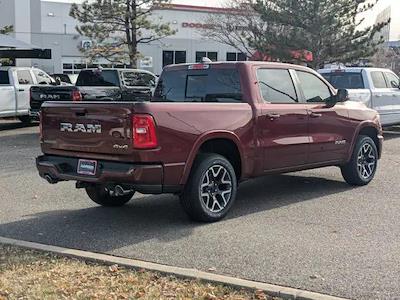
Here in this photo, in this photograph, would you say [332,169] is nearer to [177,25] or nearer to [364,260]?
[364,260]

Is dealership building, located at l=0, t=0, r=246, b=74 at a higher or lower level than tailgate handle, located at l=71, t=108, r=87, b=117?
higher

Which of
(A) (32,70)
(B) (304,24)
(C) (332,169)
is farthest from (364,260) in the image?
(B) (304,24)

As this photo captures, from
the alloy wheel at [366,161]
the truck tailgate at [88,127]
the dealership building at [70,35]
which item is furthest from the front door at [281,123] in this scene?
the dealership building at [70,35]

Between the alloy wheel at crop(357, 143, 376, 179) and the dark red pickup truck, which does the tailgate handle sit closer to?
the dark red pickup truck

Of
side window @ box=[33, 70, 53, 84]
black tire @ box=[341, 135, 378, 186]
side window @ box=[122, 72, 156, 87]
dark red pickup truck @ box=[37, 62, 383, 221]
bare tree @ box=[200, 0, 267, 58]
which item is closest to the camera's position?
dark red pickup truck @ box=[37, 62, 383, 221]

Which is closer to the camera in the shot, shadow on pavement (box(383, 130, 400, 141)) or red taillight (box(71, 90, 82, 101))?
red taillight (box(71, 90, 82, 101))

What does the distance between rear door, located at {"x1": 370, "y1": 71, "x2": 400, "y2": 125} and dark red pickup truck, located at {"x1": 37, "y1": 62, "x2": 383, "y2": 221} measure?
6.84m

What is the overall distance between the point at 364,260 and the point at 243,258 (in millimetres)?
1063

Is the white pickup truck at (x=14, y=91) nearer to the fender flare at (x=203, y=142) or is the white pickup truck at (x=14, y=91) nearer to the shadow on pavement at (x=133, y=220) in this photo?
the shadow on pavement at (x=133, y=220)

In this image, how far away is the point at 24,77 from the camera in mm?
18672

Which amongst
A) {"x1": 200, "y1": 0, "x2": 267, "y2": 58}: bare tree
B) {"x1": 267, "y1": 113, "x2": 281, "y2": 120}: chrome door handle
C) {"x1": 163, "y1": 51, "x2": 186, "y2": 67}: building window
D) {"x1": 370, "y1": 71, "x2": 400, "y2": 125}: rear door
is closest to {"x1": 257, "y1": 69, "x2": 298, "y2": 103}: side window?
{"x1": 267, "y1": 113, "x2": 281, "y2": 120}: chrome door handle

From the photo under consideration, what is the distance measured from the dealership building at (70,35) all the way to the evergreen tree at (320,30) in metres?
17.1

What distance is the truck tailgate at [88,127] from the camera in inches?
240

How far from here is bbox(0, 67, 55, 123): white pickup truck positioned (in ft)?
58.7
